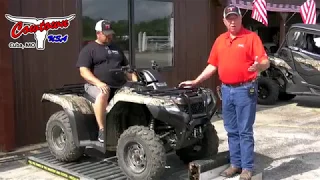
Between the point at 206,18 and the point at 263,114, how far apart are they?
8.16 feet

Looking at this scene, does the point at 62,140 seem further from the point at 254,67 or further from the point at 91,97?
the point at 254,67

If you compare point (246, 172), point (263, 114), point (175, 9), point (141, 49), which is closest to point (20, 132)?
point (141, 49)

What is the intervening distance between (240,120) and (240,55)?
72 centimetres

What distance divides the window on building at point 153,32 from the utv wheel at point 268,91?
10.6ft

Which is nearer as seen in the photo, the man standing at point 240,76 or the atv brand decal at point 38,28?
the man standing at point 240,76

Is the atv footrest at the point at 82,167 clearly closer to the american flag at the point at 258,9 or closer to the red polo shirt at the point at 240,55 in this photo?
the red polo shirt at the point at 240,55

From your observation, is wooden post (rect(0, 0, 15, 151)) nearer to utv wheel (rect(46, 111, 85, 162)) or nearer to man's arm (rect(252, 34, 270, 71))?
utv wheel (rect(46, 111, 85, 162))

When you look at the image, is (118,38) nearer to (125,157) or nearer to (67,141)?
(67,141)

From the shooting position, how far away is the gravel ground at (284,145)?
557cm

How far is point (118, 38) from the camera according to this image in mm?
8023

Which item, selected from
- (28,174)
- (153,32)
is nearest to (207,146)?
(28,174)

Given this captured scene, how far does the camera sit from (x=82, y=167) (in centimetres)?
545

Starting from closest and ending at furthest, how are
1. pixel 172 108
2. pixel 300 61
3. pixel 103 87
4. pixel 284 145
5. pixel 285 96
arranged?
pixel 172 108 < pixel 103 87 < pixel 284 145 < pixel 300 61 < pixel 285 96

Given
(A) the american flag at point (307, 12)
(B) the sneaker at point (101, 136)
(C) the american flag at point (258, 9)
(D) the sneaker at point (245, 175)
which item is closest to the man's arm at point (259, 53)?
(D) the sneaker at point (245, 175)
